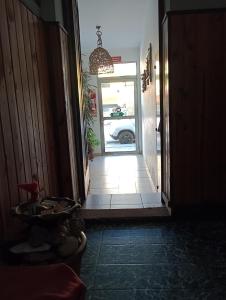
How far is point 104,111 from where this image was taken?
7398mm

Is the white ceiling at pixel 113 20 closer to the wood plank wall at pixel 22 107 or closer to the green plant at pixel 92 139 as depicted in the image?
the green plant at pixel 92 139

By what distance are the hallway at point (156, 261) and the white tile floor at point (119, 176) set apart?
5.26 ft

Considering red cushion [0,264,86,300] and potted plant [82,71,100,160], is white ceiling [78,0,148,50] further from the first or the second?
red cushion [0,264,86,300]

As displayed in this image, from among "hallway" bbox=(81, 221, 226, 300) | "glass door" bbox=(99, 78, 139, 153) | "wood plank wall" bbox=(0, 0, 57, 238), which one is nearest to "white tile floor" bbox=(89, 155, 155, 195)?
"glass door" bbox=(99, 78, 139, 153)

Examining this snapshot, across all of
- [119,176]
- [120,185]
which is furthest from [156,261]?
[119,176]

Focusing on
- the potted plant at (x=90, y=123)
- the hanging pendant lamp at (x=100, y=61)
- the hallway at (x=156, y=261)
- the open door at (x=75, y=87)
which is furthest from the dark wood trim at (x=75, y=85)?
the potted plant at (x=90, y=123)

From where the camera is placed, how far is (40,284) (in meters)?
0.99

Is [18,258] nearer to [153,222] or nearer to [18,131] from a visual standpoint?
[18,131]

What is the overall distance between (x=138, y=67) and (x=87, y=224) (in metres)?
5.31

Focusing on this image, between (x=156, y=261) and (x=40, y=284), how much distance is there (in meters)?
1.19

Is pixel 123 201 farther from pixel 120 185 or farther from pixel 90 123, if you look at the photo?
pixel 90 123

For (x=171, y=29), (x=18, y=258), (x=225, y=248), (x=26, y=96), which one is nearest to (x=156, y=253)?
(x=225, y=248)

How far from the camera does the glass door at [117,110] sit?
7305 mm

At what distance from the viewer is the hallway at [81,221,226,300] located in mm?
1691
